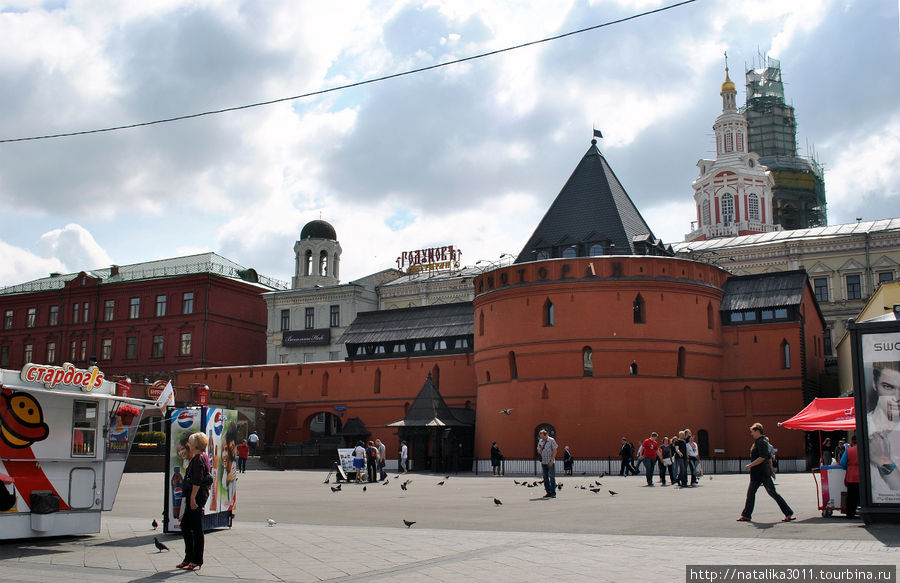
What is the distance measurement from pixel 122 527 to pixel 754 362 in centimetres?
3495

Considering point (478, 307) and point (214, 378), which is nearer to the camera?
point (478, 307)

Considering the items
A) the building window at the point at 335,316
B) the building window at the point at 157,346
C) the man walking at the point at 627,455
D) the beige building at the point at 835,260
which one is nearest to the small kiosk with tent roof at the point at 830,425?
the man walking at the point at 627,455

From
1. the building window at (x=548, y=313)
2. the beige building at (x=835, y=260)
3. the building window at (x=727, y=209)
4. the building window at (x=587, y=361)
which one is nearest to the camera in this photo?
the building window at (x=587, y=361)

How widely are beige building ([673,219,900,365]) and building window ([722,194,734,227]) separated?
1937 centimetres

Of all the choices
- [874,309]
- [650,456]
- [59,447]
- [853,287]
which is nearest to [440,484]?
[650,456]

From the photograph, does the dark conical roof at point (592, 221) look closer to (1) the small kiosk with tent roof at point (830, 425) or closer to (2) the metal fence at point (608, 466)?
(2) the metal fence at point (608, 466)

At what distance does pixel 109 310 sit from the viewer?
70.3 metres

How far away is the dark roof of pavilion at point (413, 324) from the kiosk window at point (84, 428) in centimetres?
3795

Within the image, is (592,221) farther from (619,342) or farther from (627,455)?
(627,455)

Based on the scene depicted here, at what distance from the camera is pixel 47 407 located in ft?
46.1

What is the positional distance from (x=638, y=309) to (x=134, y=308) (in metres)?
43.5

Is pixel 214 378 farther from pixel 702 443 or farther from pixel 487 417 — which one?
pixel 702 443

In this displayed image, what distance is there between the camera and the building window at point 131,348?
225 ft

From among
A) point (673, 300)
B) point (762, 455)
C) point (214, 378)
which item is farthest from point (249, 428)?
point (762, 455)
